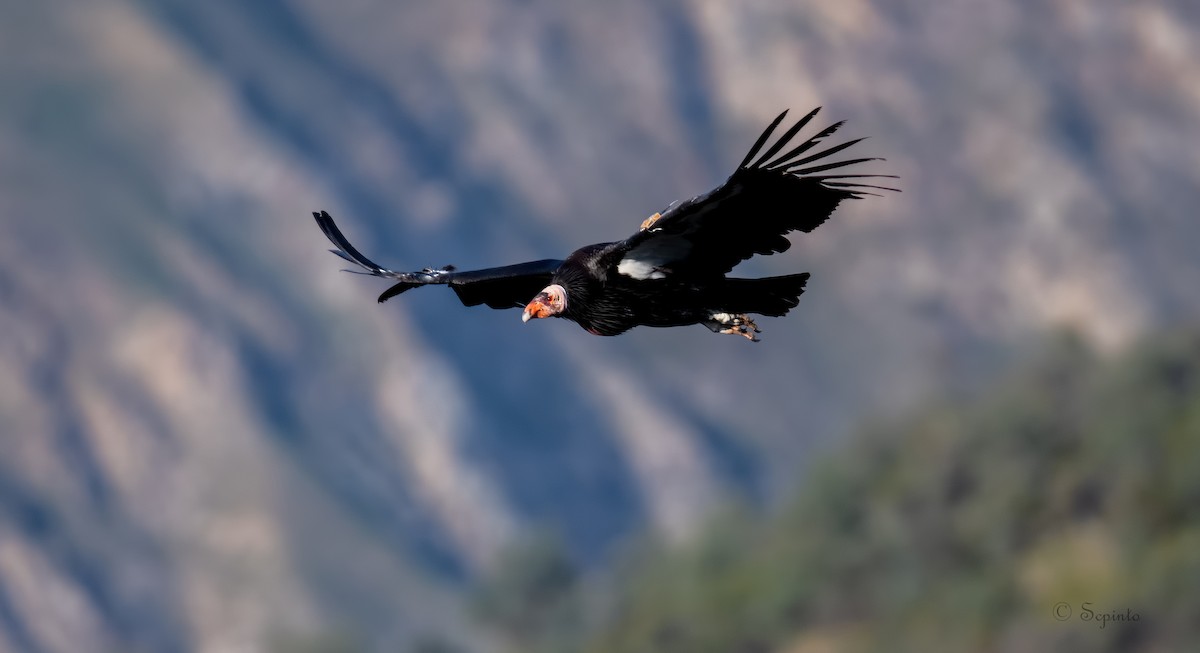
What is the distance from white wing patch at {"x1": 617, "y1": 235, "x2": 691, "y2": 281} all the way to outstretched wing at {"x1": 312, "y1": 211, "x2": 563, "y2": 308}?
1.44 metres

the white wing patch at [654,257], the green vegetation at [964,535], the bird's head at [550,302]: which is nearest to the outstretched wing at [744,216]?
the white wing patch at [654,257]

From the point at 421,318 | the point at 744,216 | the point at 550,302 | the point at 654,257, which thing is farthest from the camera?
the point at 421,318

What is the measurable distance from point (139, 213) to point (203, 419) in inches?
1049

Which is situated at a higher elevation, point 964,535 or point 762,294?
point 964,535

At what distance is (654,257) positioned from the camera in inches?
671

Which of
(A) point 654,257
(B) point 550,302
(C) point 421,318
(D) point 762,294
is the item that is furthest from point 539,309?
(C) point 421,318

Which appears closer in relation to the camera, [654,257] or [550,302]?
[654,257]

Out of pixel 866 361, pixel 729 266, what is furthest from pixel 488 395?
pixel 729 266

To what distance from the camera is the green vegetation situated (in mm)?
68562

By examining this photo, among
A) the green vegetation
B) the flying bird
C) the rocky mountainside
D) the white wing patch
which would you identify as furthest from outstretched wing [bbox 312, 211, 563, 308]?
A: the rocky mountainside

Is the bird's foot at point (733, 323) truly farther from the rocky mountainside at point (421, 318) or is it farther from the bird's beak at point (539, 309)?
the rocky mountainside at point (421, 318)

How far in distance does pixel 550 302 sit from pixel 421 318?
169578 mm

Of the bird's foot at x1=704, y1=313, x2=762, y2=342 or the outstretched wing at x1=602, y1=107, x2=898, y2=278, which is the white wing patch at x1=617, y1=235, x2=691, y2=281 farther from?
the bird's foot at x1=704, y1=313, x2=762, y2=342

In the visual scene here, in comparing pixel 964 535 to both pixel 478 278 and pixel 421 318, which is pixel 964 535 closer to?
pixel 478 278
